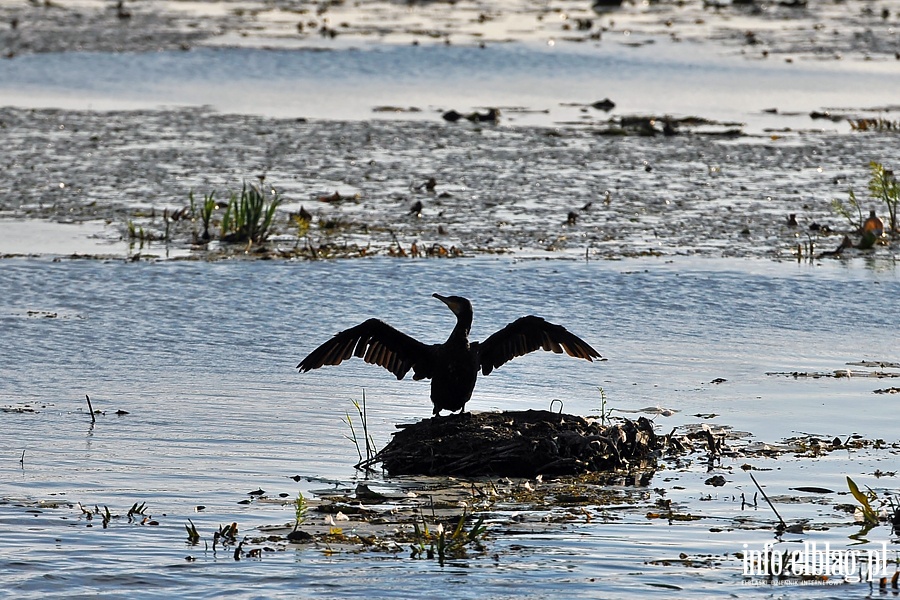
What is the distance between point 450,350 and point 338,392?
6.29 ft

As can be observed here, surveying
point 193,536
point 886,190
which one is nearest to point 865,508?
point 193,536

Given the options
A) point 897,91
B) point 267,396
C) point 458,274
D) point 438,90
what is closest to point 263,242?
point 458,274

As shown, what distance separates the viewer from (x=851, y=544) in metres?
7.16

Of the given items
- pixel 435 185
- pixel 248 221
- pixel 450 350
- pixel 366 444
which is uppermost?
pixel 450 350

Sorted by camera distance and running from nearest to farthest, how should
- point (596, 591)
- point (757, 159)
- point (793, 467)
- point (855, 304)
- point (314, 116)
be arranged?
point (596, 591), point (793, 467), point (855, 304), point (757, 159), point (314, 116)

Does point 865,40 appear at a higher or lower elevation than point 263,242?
higher

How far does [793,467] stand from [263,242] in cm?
831

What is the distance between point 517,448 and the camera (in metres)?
8.59

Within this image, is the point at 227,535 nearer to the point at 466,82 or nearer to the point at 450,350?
the point at 450,350

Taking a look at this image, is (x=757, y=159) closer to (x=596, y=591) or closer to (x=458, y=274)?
(x=458, y=274)

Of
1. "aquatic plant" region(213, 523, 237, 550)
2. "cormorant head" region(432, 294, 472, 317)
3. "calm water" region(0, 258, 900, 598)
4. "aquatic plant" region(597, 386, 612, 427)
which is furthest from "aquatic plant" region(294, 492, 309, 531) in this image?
"aquatic plant" region(597, 386, 612, 427)

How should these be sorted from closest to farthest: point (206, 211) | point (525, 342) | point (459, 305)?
point (459, 305) → point (525, 342) → point (206, 211)

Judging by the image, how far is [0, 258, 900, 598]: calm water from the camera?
6.98 meters

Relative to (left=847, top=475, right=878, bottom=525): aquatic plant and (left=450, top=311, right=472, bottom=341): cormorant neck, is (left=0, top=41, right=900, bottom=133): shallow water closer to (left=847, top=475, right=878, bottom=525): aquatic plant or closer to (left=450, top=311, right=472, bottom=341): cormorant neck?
(left=450, top=311, right=472, bottom=341): cormorant neck
